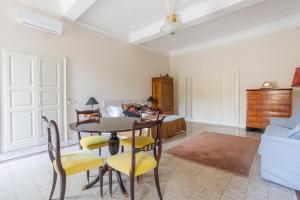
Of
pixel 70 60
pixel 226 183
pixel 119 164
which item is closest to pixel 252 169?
pixel 226 183

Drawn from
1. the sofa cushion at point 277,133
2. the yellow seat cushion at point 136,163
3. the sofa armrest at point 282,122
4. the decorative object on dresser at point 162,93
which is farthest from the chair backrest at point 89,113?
the sofa armrest at point 282,122

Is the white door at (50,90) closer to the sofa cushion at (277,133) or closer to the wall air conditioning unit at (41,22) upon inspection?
the wall air conditioning unit at (41,22)

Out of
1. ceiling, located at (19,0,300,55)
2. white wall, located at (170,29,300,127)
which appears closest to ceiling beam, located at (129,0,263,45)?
ceiling, located at (19,0,300,55)

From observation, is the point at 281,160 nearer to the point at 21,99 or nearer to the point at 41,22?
the point at 21,99

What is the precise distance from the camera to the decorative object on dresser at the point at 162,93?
6570 millimetres

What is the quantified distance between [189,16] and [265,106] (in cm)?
330

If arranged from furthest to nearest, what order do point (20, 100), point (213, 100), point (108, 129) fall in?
point (213, 100) → point (20, 100) → point (108, 129)

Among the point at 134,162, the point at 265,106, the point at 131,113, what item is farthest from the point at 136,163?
the point at 265,106

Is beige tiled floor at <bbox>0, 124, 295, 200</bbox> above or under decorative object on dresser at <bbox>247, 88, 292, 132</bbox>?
under

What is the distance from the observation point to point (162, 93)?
6.64 meters

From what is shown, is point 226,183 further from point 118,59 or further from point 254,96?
point 118,59

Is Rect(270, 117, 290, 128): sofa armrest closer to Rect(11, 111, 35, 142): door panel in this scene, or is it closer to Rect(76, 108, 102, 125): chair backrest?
Rect(76, 108, 102, 125): chair backrest

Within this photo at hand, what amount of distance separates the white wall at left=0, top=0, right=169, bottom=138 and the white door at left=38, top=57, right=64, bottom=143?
0.20 metres

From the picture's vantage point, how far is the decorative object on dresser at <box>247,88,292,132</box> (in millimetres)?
4383
